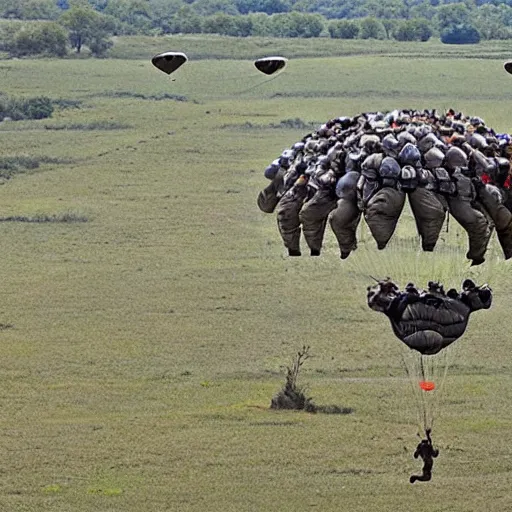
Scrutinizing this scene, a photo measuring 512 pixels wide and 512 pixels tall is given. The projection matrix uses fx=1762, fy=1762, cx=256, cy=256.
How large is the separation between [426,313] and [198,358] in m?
20.6

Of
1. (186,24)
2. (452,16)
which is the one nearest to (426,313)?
(186,24)

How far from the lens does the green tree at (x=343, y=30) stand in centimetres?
14250

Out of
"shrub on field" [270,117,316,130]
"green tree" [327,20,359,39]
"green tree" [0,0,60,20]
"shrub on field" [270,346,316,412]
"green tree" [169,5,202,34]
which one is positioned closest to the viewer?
"shrub on field" [270,346,316,412]

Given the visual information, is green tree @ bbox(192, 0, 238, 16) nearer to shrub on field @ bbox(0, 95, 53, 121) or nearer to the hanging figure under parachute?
shrub on field @ bbox(0, 95, 53, 121)

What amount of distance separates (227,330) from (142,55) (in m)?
83.6

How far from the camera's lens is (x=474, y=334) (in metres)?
43.6

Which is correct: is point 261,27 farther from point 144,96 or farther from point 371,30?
point 144,96

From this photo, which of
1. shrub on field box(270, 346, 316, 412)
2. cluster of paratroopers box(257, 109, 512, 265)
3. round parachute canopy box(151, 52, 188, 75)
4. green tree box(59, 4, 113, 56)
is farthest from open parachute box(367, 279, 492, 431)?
green tree box(59, 4, 113, 56)

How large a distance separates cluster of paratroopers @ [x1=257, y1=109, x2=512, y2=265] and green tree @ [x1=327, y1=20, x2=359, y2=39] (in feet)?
401

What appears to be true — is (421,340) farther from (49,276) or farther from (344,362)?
(49,276)

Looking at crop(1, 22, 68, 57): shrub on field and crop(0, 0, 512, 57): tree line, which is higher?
crop(1, 22, 68, 57): shrub on field

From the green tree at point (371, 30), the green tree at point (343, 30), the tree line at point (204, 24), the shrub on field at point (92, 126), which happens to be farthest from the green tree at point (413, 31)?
the shrub on field at point (92, 126)

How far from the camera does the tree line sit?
12800 centimetres

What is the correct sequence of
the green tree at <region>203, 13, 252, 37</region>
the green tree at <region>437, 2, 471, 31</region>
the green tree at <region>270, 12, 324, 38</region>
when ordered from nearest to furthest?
the green tree at <region>270, 12, 324, 38</region> → the green tree at <region>203, 13, 252, 37</region> → the green tree at <region>437, 2, 471, 31</region>
